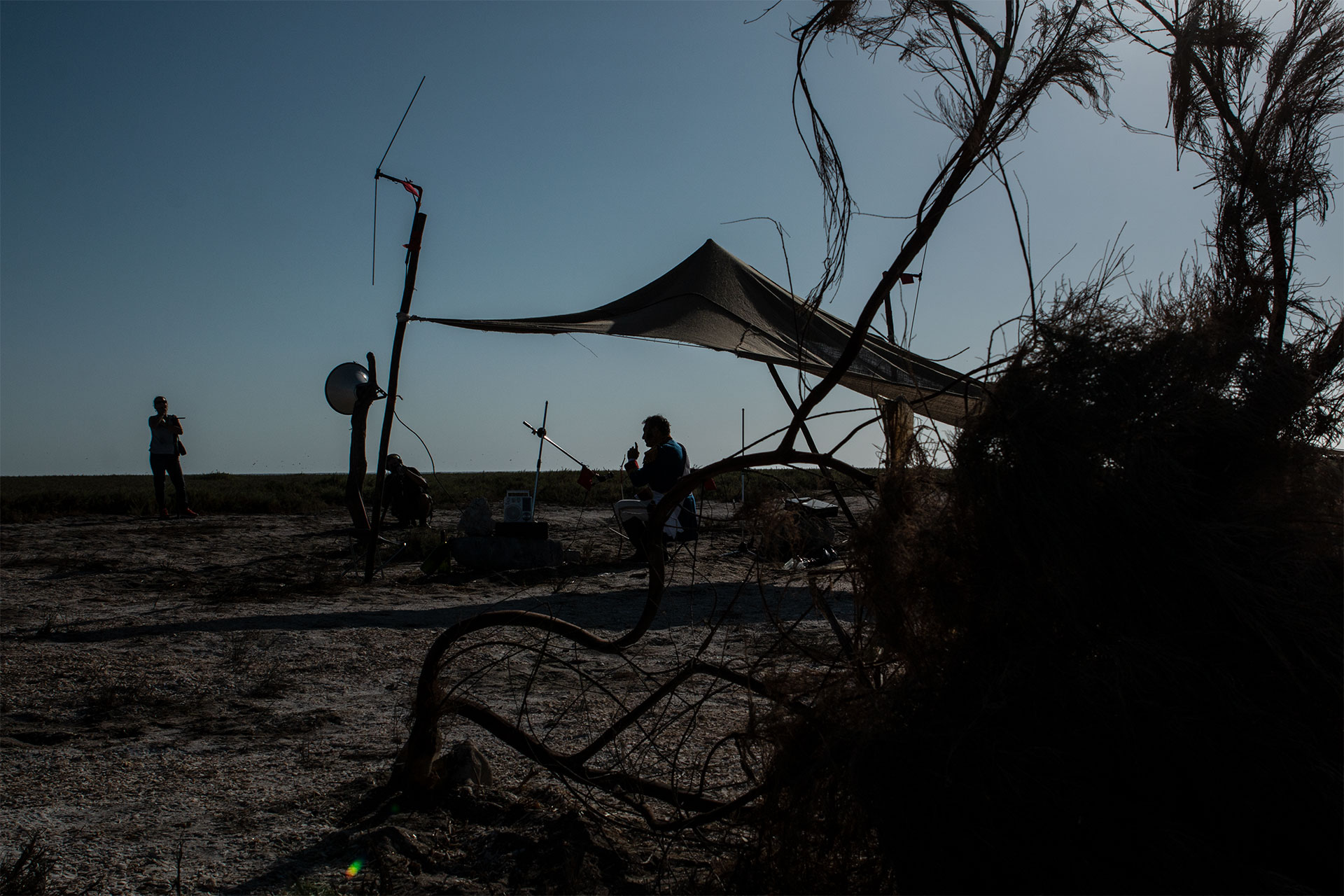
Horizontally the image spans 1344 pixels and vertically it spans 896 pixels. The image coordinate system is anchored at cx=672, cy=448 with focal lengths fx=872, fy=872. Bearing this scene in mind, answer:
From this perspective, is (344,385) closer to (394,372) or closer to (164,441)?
(394,372)

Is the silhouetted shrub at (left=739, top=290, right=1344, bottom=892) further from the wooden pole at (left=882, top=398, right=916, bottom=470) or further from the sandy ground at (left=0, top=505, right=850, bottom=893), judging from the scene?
the sandy ground at (left=0, top=505, right=850, bottom=893)

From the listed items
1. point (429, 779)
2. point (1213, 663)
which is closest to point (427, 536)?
point (429, 779)

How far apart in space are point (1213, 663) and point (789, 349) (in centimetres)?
442

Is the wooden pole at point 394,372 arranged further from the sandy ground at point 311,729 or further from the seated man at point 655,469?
the seated man at point 655,469

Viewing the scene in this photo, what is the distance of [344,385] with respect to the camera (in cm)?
904

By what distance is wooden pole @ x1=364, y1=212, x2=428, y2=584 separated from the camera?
7.59m

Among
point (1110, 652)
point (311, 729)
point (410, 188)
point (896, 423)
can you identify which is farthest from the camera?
point (410, 188)

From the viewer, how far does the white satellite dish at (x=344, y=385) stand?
9039 mm

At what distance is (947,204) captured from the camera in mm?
2311

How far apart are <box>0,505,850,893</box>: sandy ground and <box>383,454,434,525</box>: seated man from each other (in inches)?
136

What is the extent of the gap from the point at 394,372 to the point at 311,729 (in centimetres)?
449

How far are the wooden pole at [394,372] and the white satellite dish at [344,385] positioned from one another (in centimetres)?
140

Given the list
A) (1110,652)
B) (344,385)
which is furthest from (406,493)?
Answer: (1110,652)

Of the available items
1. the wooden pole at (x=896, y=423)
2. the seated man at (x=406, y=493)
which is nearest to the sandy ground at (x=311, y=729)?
the wooden pole at (x=896, y=423)
